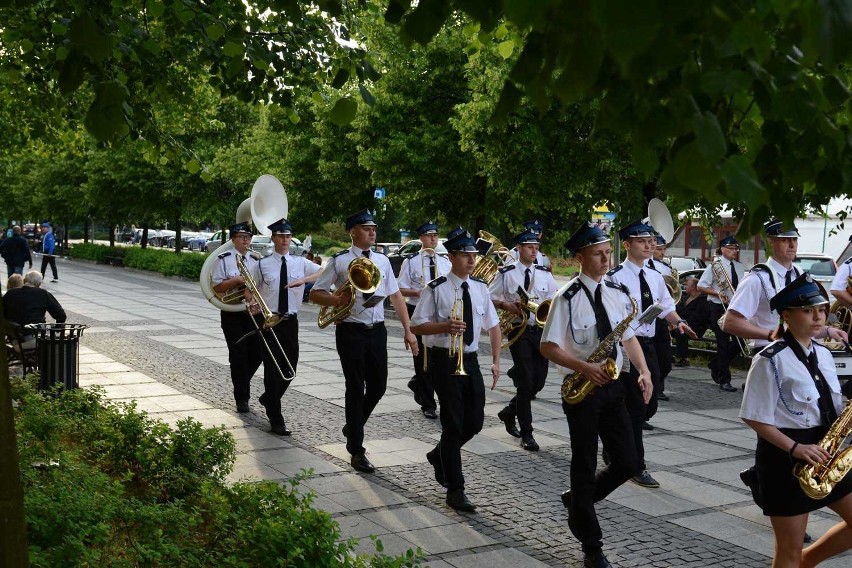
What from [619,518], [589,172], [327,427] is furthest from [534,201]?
[619,518]

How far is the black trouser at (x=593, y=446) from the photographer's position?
5.82 m

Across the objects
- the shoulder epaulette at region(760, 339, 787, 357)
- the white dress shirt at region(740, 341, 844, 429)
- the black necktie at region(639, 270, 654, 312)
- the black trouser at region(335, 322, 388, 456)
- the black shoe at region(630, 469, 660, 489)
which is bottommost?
the black shoe at region(630, 469, 660, 489)

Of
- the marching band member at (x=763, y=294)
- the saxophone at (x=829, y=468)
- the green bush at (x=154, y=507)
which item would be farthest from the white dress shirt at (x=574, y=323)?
the marching band member at (x=763, y=294)

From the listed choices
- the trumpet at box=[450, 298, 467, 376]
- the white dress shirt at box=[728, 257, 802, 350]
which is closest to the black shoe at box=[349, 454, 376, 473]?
the trumpet at box=[450, 298, 467, 376]

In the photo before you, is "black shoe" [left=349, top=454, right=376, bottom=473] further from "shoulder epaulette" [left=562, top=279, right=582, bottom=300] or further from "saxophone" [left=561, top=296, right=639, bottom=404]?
"shoulder epaulette" [left=562, top=279, right=582, bottom=300]

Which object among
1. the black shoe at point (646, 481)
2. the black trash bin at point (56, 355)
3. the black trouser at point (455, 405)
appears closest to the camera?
the black trouser at point (455, 405)

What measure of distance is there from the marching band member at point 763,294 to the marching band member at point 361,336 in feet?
9.12

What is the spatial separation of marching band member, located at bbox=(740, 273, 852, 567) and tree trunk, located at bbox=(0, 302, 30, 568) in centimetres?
349

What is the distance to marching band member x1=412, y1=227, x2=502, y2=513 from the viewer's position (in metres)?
7.09

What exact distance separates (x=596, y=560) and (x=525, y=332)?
4.31m

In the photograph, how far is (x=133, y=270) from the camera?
4050 centimetres

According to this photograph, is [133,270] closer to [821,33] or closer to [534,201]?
[534,201]

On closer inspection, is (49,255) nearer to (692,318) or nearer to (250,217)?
(250,217)

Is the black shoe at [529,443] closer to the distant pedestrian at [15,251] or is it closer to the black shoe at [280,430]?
the black shoe at [280,430]
